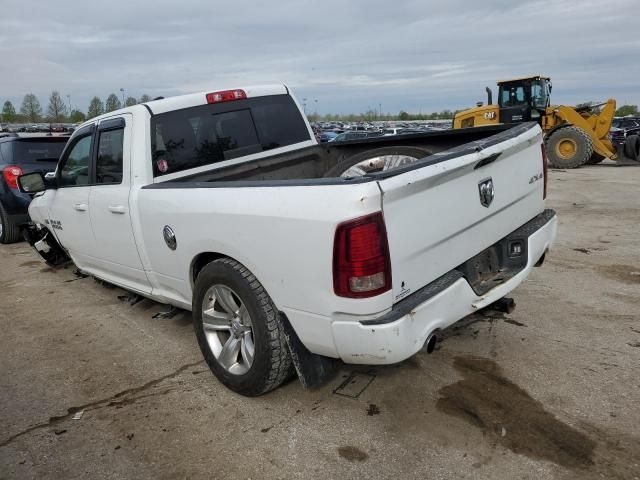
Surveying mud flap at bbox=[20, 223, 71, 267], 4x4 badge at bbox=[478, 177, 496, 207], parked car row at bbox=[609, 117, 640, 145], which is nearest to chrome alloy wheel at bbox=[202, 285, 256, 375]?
4x4 badge at bbox=[478, 177, 496, 207]

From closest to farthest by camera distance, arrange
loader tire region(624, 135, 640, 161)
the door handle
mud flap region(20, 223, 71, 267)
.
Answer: the door handle, mud flap region(20, 223, 71, 267), loader tire region(624, 135, 640, 161)

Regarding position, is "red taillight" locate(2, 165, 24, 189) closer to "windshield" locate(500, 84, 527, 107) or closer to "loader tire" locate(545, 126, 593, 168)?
"loader tire" locate(545, 126, 593, 168)

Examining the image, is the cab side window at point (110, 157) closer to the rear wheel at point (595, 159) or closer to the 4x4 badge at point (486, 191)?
the 4x4 badge at point (486, 191)

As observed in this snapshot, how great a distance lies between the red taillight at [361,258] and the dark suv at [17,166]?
7.01m

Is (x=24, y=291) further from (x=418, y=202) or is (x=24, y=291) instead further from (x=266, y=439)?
(x=418, y=202)

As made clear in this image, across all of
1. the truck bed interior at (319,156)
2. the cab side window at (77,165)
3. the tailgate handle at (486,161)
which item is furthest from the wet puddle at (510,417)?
the cab side window at (77,165)

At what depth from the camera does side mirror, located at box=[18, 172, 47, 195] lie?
5199mm

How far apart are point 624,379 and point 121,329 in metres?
3.81

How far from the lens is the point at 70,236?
511cm

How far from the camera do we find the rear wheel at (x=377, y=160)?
4.18 meters

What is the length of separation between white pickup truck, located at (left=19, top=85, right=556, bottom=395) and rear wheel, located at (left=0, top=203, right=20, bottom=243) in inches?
155

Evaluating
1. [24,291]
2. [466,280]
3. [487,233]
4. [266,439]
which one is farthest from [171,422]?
[24,291]

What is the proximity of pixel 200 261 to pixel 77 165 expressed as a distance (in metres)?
2.07

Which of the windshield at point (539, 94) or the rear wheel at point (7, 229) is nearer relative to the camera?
the rear wheel at point (7, 229)
